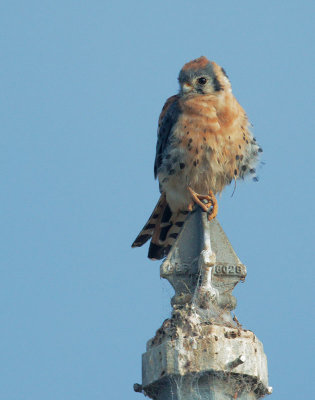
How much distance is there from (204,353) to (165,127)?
386cm

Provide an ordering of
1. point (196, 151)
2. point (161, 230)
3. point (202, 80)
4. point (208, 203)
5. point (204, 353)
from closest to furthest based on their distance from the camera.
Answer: point (204, 353), point (208, 203), point (196, 151), point (161, 230), point (202, 80)

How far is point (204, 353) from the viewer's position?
167 inches

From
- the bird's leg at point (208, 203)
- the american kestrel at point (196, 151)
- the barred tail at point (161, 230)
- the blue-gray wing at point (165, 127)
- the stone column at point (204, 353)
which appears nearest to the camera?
the stone column at point (204, 353)

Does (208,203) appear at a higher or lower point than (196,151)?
lower

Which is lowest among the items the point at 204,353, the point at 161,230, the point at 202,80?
the point at 204,353

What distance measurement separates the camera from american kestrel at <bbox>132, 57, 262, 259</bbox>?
720 cm

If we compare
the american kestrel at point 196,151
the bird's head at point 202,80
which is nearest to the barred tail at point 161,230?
the american kestrel at point 196,151

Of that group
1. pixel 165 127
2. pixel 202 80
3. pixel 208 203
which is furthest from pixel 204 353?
pixel 202 80

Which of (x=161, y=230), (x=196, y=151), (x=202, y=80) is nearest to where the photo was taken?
(x=196, y=151)

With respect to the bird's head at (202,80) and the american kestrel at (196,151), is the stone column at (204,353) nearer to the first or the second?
the american kestrel at (196,151)

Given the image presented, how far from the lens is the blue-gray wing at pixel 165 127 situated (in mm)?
7680

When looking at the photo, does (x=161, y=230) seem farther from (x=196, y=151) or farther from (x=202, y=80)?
(x=202, y=80)

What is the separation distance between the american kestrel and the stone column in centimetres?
222

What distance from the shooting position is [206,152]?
720cm
